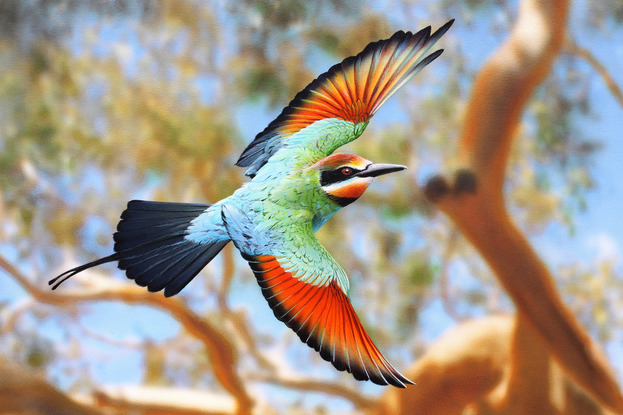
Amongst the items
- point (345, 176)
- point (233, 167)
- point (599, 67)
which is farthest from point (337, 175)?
point (599, 67)

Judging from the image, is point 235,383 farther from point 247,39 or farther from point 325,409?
point 247,39

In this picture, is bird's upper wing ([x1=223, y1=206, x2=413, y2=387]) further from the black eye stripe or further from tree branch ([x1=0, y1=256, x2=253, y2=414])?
tree branch ([x1=0, y1=256, x2=253, y2=414])

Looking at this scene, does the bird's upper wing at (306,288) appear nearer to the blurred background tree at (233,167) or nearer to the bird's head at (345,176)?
the bird's head at (345,176)

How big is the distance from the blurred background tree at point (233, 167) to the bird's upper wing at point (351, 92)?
116 cm

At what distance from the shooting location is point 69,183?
2.23 meters

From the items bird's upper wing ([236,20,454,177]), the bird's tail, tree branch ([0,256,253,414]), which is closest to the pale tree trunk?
tree branch ([0,256,253,414])

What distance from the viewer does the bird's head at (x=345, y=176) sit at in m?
0.75

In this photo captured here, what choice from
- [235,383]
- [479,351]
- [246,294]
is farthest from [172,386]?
[479,351]

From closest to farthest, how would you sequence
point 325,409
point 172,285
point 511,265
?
point 172,285 → point 511,265 → point 325,409

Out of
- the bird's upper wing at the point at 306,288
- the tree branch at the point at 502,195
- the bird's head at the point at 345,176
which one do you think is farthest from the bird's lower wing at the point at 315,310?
the tree branch at the point at 502,195

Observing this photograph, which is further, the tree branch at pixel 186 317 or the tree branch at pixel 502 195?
the tree branch at pixel 186 317

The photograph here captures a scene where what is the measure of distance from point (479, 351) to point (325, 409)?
584 mm

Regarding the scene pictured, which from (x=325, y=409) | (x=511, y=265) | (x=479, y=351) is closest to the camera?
(x=511, y=265)

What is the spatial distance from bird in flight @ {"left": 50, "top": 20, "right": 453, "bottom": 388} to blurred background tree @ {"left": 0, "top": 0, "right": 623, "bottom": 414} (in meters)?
1.25
